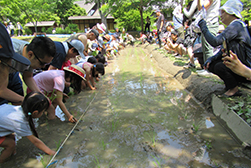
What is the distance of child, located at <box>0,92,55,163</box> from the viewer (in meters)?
1.76

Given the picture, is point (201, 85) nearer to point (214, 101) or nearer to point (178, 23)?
point (214, 101)

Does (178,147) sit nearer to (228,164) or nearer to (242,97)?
(228,164)

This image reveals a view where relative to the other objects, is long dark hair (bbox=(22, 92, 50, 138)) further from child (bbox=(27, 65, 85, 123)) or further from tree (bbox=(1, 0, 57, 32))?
tree (bbox=(1, 0, 57, 32))

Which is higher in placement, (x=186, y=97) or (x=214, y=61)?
(x=214, y=61)

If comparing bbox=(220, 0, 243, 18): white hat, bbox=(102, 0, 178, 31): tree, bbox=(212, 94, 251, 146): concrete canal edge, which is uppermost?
bbox=(102, 0, 178, 31): tree

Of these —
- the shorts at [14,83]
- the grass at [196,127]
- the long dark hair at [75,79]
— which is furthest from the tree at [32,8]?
the grass at [196,127]

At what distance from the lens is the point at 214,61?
305 cm

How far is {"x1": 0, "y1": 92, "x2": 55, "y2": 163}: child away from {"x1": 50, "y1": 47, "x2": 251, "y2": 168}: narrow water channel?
0.49 m

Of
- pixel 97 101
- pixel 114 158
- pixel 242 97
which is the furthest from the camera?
pixel 97 101

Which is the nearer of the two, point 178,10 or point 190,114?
point 190,114

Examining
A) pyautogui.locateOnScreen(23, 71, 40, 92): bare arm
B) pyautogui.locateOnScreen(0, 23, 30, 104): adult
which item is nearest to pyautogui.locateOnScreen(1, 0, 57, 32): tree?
pyautogui.locateOnScreen(23, 71, 40, 92): bare arm

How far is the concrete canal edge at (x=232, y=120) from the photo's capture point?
1.96 m

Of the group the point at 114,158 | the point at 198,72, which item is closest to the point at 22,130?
the point at 114,158

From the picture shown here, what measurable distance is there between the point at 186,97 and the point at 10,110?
10.2 feet
